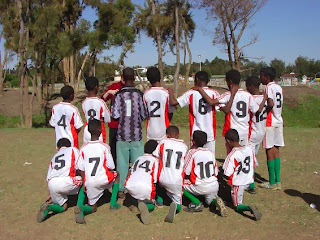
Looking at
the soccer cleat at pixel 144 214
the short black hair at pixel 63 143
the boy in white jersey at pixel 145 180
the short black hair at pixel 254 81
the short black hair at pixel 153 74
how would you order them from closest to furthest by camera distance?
the soccer cleat at pixel 144 214
the boy in white jersey at pixel 145 180
the short black hair at pixel 63 143
the short black hair at pixel 153 74
the short black hair at pixel 254 81

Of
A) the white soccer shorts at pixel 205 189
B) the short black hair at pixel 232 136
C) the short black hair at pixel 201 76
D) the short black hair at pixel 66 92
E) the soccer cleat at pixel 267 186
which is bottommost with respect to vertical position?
the soccer cleat at pixel 267 186

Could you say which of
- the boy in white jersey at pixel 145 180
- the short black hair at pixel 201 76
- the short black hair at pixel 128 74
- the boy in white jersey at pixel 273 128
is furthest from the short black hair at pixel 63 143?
the boy in white jersey at pixel 273 128

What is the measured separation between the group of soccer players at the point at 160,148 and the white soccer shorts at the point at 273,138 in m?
0.02

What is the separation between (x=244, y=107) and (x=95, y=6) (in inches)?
736

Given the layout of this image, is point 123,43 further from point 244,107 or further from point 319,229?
point 319,229

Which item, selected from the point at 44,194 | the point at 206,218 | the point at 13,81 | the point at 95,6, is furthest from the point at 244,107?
the point at 13,81

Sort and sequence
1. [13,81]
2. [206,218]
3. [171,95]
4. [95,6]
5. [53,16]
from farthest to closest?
[13,81], [95,6], [53,16], [171,95], [206,218]

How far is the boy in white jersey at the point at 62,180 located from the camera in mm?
5141

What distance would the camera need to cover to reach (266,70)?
6.46 meters

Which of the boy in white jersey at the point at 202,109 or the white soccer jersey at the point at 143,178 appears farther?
the boy in white jersey at the point at 202,109

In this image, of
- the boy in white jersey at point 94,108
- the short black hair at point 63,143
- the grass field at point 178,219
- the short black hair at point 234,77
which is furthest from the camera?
the boy in white jersey at point 94,108

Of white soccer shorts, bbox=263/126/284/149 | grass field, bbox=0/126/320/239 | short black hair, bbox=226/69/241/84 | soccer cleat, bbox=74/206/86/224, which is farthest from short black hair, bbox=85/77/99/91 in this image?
white soccer shorts, bbox=263/126/284/149

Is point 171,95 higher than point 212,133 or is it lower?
higher

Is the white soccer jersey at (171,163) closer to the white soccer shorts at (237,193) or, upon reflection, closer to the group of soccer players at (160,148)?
the group of soccer players at (160,148)
